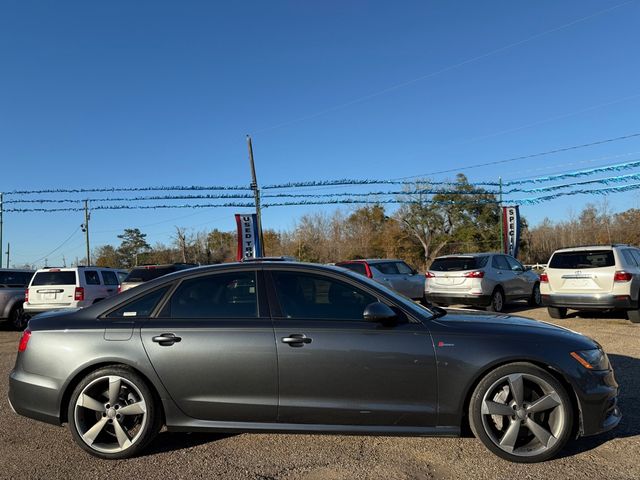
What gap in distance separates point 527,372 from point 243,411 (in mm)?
2208

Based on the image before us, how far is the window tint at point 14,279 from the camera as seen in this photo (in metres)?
13.2

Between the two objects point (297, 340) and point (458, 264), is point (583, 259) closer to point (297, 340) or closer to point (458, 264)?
point (458, 264)

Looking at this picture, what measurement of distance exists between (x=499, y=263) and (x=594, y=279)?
9.89 ft

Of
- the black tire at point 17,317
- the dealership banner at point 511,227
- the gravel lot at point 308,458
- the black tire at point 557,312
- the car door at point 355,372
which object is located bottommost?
the black tire at point 557,312

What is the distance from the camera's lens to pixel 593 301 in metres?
10.2

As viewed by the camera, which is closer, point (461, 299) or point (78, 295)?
point (461, 299)

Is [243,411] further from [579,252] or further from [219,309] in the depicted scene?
[579,252]

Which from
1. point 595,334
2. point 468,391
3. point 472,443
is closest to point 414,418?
point 468,391

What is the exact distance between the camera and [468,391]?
12.1 feet

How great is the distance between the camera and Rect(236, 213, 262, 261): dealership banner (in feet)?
81.5

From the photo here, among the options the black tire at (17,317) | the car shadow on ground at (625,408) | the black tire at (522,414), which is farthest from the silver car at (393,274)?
the black tire at (522,414)

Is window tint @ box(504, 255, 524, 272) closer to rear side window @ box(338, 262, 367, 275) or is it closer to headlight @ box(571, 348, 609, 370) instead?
rear side window @ box(338, 262, 367, 275)

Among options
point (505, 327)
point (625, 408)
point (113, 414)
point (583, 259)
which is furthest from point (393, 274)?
point (113, 414)

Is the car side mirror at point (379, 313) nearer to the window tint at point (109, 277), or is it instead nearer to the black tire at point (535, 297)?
the window tint at point (109, 277)
